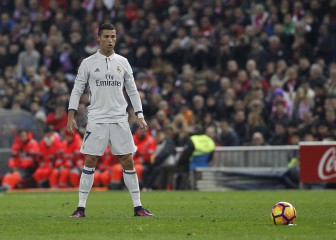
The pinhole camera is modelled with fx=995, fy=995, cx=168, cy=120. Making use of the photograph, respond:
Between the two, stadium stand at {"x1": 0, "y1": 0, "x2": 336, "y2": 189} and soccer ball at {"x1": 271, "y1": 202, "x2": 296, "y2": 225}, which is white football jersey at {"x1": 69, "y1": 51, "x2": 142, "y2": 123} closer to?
soccer ball at {"x1": 271, "y1": 202, "x2": 296, "y2": 225}

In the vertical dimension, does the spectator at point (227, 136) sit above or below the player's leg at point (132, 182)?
above

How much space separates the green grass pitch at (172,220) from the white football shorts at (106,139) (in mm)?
891

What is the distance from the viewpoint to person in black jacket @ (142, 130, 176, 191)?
25.0m

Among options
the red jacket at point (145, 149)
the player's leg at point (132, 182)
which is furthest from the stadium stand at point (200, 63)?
the player's leg at point (132, 182)

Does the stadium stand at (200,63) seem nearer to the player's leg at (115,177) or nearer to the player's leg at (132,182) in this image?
the player's leg at (115,177)

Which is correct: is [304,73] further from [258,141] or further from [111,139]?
[111,139]

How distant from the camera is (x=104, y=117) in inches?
520

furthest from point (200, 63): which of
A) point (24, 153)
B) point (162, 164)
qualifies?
point (24, 153)

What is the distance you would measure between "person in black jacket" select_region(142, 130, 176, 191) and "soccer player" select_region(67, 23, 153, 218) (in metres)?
11.6

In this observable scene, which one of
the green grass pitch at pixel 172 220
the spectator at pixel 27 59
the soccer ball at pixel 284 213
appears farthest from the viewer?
the spectator at pixel 27 59

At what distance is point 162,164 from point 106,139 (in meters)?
11.9

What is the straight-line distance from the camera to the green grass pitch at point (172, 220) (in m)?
10.5

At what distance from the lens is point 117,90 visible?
13.3m

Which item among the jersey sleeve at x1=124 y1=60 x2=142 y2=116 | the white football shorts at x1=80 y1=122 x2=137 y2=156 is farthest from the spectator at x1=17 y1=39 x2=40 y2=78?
the white football shorts at x1=80 y1=122 x2=137 y2=156
